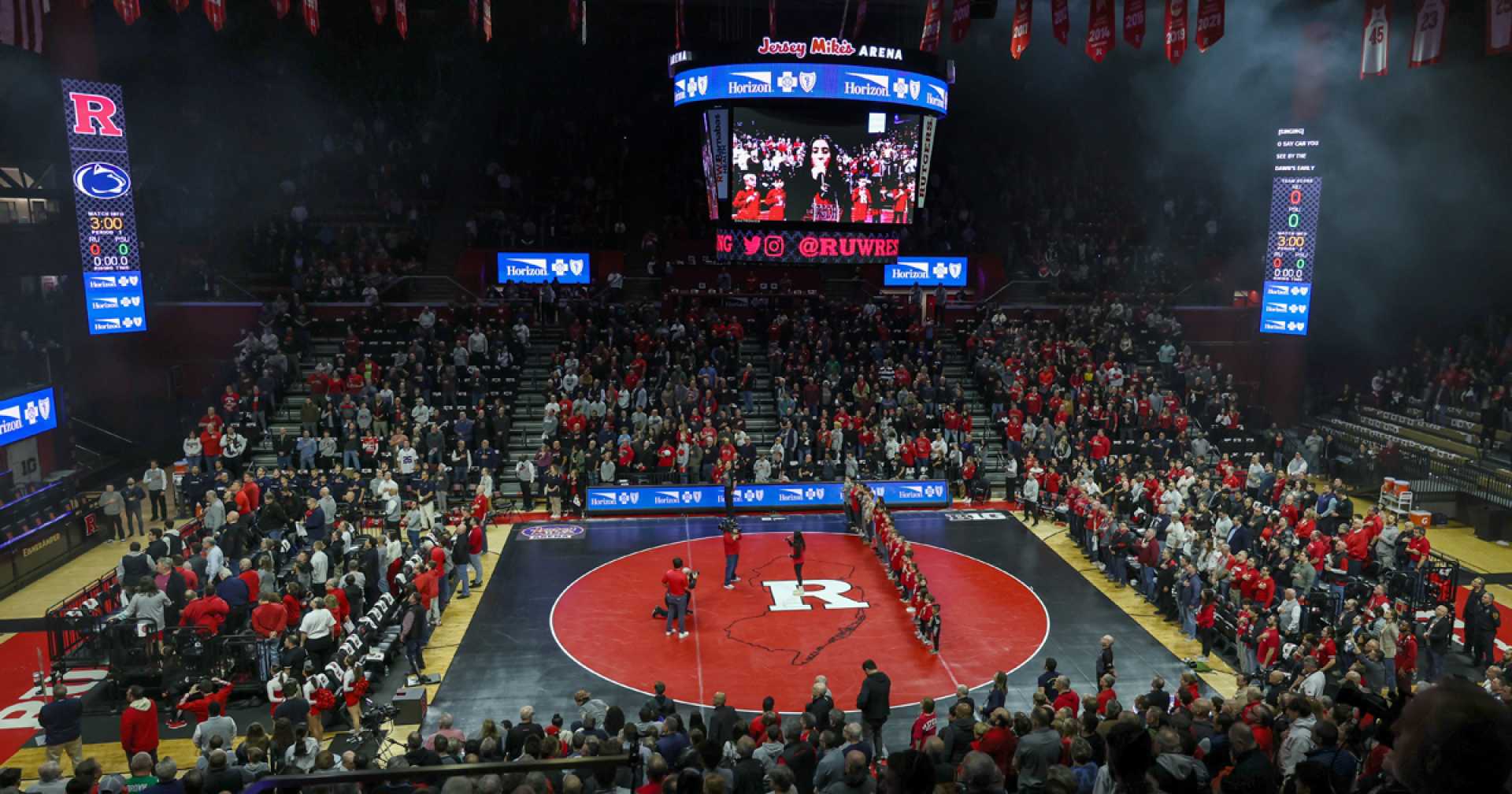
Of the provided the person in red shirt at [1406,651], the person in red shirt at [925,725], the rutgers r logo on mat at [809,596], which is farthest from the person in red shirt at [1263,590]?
the person in red shirt at [925,725]

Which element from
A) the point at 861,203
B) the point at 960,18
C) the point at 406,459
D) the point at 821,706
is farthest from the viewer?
the point at 861,203

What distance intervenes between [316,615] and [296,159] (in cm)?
3073

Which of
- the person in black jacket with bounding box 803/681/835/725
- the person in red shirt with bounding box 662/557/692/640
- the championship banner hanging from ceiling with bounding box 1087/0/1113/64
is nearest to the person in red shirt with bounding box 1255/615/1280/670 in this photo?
the person in black jacket with bounding box 803/681/835/725

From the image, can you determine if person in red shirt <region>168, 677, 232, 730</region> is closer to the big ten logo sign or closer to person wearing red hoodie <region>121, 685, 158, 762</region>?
person wearing red hoodie <region>121, 685, 158, 762</region>

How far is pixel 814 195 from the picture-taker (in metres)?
31.4

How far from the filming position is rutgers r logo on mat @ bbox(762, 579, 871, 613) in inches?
791

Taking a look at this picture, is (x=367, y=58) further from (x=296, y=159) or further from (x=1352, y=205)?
(x=1352, y=205)

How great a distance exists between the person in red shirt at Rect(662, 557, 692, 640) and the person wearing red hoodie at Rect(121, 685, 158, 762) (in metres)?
8.03

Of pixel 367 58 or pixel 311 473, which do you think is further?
pixel 367 58

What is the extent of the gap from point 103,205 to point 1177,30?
2588 centimetres

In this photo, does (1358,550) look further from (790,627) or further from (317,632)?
(317,632)

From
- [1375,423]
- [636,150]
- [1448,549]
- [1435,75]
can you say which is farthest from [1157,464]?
[636,150]

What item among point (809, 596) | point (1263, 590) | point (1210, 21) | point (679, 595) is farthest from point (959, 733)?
point (1210, 21)

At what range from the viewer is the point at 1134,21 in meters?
21.6
